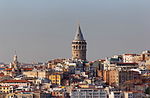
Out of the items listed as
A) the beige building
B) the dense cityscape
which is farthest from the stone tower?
the beige building

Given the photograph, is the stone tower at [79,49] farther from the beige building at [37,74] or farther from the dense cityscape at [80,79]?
the beige building at [37,74]

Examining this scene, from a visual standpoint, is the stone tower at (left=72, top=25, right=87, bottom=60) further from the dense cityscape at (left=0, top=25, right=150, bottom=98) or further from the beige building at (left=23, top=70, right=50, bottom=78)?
the beige building at (left=23, top=70, right=50, bottom=78)

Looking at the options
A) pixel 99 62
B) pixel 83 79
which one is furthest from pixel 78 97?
pixel 99 62

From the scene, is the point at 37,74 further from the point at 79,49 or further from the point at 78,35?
the point at 78,35

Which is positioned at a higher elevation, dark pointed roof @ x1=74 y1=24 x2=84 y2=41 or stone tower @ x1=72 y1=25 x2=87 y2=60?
dark pointed roof @ x1=74 y1=24 x2=84 y2=41

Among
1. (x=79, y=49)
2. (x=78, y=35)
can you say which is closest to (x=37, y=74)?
(x=79, y=49)

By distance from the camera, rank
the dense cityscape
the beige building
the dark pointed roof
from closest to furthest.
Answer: the dense cityscape, the beige building, the dark pointed roof

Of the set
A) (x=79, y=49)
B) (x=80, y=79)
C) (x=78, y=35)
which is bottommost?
(x=80, y=79)

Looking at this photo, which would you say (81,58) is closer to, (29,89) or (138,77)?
(138,77)

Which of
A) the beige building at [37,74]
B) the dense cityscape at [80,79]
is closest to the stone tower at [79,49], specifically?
the dense cityscape at [80,79]
